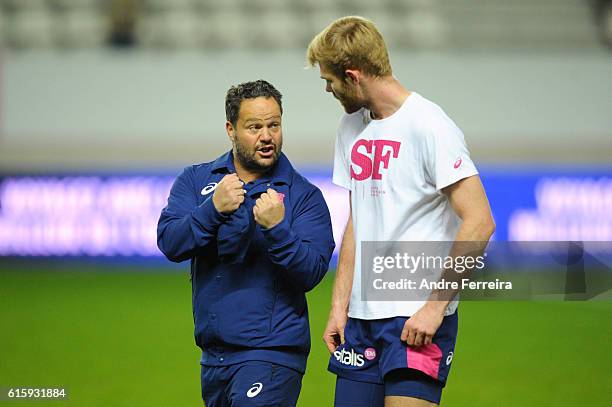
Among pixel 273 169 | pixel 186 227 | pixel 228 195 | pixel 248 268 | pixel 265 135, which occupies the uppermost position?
pixel 265 135

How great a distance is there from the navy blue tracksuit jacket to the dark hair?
217mm

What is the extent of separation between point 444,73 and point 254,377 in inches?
381

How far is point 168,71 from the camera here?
1295 cm

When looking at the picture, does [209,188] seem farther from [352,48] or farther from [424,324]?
[424,324]

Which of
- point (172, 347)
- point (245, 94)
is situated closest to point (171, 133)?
point (172, 347)

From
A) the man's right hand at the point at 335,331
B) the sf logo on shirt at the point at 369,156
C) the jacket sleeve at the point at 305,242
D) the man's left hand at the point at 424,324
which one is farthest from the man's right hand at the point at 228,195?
the man's left hand at the point at 424,324

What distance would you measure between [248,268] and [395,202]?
608 millimetres

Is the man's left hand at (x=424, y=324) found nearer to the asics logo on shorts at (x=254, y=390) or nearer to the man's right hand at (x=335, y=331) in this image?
the man's right hand at (x=335, y=331)

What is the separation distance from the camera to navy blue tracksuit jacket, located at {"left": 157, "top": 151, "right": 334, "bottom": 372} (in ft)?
12.0

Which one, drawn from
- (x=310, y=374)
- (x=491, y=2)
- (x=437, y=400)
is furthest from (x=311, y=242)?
(x=491, y=2)

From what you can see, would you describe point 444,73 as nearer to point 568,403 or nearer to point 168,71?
point 168,71

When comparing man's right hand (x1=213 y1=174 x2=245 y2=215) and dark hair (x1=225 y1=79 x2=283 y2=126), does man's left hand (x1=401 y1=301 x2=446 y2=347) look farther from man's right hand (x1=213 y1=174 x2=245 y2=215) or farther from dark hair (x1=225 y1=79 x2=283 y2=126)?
dark hair (x1=225 y1=79 x2=283 y2=126)

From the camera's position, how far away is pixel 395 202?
143 inches

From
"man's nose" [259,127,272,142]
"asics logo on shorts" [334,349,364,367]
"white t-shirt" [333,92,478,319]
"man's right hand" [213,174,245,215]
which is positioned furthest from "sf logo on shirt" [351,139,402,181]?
"asics logo on shorts" [334,349,364,367]
